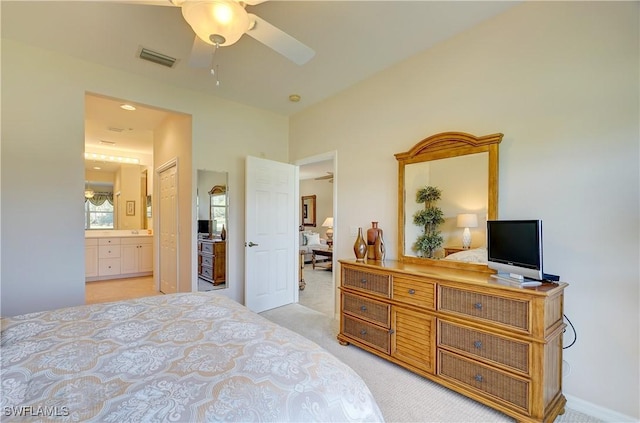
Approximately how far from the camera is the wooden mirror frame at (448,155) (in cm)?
224

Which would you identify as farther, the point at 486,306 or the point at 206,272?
the point at 206,272

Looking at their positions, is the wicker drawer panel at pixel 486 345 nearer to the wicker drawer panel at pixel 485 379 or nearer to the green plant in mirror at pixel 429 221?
the wicker drawer panel at pixel 485 379

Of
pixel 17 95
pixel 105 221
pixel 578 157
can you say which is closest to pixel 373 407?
pixel 578 157

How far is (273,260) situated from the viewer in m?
4.05

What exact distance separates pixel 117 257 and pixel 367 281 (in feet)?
18.0

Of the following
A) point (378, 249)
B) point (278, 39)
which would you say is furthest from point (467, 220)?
point (278, 39)

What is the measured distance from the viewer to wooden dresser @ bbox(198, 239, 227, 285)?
373cm

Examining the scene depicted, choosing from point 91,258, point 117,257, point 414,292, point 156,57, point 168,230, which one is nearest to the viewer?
point 414,292

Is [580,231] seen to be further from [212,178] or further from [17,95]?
[17,95]

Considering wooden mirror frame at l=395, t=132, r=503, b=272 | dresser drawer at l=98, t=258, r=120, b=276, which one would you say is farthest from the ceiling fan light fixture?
dresser drawer at l=98, t=258, r=120, b=276

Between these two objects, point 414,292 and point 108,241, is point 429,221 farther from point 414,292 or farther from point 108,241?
point 108,241

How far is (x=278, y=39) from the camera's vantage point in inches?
71.9

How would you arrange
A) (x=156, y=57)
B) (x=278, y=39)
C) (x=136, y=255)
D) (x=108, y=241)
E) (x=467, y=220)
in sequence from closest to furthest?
(x=278, y=39) → (x=467, y=220) → (x=156, y=57) → (x=108, y=241) → (x=136, y=255)

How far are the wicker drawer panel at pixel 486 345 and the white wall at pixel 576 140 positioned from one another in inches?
19.7
